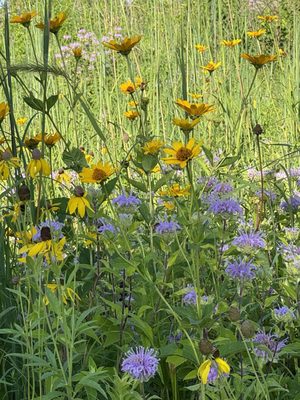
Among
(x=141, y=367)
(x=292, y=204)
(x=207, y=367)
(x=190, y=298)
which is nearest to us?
(x=207, y=367)

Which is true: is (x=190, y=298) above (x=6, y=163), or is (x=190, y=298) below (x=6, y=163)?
below

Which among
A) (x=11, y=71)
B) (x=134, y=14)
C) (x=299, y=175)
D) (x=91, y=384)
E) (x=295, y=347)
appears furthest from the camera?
(x=134, y=14)

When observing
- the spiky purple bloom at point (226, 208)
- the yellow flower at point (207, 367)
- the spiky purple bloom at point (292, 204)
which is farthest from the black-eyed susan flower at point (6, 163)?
the spiky purple bloom at point (292, 204)

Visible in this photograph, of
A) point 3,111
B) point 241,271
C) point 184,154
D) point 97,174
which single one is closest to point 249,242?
point 241,271

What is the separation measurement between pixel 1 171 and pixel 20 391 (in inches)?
14.3

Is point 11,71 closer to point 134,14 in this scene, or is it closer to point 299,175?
point 299,175

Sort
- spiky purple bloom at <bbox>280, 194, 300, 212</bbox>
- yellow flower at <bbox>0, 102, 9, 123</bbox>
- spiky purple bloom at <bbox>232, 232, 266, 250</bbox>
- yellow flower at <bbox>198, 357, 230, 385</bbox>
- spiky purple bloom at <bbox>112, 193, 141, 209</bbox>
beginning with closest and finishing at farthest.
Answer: yellow flower at <bbox>198, 357, 230, 385</bbox>
spiky purple bloom at <bbox>232, 232, 266, 250</bbox>
spiky purple bloom at <bbox>112, 193, 141, 209</bbox>
yellow flower at <bbox>0, 102, 9, 123</bbox>
spiky purple bloom at <bbox>280, 194, 300, 212</bbox>

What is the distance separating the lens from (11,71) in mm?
1236

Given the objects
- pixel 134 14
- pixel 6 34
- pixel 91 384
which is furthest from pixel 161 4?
pixel 91 384

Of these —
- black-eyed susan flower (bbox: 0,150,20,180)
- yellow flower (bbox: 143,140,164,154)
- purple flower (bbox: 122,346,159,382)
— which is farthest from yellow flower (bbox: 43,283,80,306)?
yellow flower (bbox: 143,140,164,154)

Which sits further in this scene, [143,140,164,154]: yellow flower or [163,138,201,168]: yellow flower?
[143,140,164,154]: yellow flower

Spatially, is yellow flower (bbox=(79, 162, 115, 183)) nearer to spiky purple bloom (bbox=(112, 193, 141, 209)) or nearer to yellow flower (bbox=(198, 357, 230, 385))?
spiky purple bloom (bbox=(112, 193, 141, 209))

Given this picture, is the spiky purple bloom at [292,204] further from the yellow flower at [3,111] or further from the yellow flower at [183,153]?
the yellow flower at [3,111]

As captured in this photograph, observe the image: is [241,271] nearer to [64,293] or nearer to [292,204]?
[64,293]
